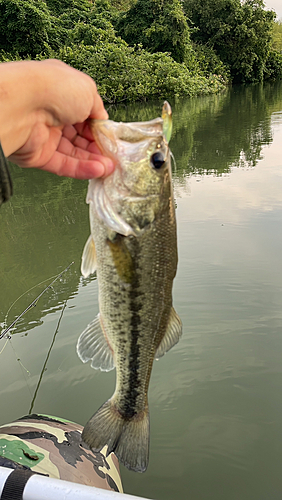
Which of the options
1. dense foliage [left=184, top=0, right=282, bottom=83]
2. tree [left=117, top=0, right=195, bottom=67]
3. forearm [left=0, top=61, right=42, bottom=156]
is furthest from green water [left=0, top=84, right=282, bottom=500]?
dense foliage [left=184, top=0, right=282, bottom=83]

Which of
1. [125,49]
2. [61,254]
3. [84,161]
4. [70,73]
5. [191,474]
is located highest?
[125,49]

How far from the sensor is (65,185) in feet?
29.3

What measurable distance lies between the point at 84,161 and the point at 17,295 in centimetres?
390

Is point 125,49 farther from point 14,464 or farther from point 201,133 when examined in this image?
point 14,464

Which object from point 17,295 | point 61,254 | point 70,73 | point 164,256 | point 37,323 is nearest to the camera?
point 70,73

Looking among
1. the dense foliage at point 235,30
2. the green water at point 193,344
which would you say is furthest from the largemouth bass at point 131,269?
the dense foliage at point 235,30

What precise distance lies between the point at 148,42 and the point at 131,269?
111 feet

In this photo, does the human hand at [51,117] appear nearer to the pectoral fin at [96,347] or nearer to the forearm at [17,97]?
the forearm at [17,97]

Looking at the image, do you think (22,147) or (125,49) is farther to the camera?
(125,49)

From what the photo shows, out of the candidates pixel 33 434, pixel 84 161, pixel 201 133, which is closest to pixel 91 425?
pixel 33 434

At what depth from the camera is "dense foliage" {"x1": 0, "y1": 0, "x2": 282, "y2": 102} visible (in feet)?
78.4

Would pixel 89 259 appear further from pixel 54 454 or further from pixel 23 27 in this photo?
pixel 23 27

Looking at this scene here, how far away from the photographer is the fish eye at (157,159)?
4.63 feet

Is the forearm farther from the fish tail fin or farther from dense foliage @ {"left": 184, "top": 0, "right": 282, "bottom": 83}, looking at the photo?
dense foliage @ {"left": 184, "top": 0, "right": 282, "bottom": 83}
